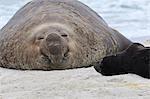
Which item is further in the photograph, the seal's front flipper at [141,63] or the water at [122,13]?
the water at [122,13]

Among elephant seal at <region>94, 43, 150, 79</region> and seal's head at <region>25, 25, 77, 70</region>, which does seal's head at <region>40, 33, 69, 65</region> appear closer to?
seal's head at <region>25, 25, 77, 70</region>

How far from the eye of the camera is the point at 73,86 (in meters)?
4.57

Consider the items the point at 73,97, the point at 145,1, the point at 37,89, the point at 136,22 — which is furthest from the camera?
the point at 145,1

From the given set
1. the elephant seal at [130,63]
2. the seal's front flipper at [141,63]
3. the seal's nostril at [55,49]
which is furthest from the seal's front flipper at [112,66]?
the seal's nostril at [55,49]

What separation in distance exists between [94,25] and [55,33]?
132cm

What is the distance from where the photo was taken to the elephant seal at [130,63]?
499 centimetres

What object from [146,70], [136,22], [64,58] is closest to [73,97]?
[146,70]

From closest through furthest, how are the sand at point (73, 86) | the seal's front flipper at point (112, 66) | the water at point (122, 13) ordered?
the sand at point (73, 86)
the seal's front flipper at point (112, 66)
the water at point (122, 13)

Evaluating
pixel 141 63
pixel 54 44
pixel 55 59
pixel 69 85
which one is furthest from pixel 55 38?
pixel 69 85

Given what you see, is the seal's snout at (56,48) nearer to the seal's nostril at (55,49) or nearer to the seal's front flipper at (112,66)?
the seal's nostril at (55,49)

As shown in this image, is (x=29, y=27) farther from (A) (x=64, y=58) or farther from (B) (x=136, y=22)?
(B) (x=136, y=22)

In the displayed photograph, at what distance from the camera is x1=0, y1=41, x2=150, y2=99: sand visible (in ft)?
13.3

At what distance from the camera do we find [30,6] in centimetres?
797

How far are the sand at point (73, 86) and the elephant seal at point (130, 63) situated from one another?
82 millimetres
